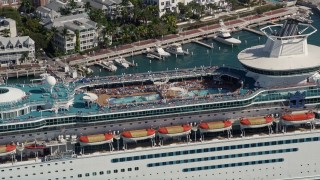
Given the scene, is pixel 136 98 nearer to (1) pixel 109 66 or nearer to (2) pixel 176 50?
(1) pixel 109 66

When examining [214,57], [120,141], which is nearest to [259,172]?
[120,141]

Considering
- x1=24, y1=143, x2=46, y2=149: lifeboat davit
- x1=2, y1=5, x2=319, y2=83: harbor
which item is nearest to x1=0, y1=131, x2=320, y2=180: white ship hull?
x1=24, y1=143, x2=46, y2=149: lifeboat davit

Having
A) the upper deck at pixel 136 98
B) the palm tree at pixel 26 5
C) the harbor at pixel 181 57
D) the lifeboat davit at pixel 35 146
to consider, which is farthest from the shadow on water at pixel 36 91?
the palm tree at pixel 26 5

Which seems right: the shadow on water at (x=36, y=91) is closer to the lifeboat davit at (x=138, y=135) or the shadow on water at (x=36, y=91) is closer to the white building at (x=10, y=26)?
the lifeboat davit at (x=138, y=135)

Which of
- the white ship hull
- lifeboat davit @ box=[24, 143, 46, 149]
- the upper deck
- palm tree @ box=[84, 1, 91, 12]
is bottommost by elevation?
palm tree @ box=[84, 1, 91, 12]

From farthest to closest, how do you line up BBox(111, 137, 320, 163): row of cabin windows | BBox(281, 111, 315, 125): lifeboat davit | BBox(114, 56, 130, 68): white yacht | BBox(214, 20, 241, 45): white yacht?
BBox(214, 20, 241, 45): white yacht → BBox(114, 56, 130, 68): white yacht → BBox(281, 111, 315, 125): lifeboat davit → BBox(111, 137, 320, 163): row of cabin windows

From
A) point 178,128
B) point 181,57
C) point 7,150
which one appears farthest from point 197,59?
point 7,150

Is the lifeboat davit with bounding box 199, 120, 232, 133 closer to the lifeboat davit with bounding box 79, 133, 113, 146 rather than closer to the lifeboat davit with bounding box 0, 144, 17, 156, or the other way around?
the lifeboat davit with bounding box 79, 133, 113, 146
